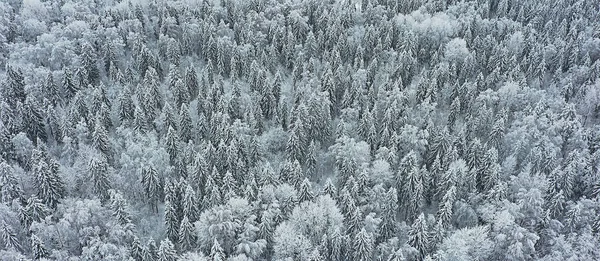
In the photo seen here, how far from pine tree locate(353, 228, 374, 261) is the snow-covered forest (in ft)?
0.93

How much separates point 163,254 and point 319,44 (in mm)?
77485

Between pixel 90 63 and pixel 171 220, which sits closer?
pixel 171 220

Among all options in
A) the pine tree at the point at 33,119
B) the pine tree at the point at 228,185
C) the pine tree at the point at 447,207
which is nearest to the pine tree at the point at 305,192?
the pine tree at the point at 228,185

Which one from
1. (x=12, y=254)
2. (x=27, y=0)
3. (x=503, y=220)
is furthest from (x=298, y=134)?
(x=27, y=0)

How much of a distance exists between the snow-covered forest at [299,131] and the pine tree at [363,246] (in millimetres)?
284

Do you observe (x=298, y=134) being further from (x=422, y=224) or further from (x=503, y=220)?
(x=503, y=220)

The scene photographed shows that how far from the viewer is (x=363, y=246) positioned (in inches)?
2596

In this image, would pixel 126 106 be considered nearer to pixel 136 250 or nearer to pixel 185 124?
pixel 185 124

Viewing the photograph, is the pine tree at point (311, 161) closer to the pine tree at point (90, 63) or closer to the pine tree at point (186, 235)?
the pine tree at point (186, 235)

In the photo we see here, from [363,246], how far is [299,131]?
97.8 ft

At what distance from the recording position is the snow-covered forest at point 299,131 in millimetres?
70625

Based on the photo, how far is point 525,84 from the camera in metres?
103

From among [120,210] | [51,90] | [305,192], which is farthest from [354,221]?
[51,90]

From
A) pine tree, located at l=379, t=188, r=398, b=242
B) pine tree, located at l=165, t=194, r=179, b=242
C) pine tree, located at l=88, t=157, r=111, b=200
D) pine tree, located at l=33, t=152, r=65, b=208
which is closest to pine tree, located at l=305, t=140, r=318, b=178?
pine tree, located at l=379, t=188, r=398, b=242
